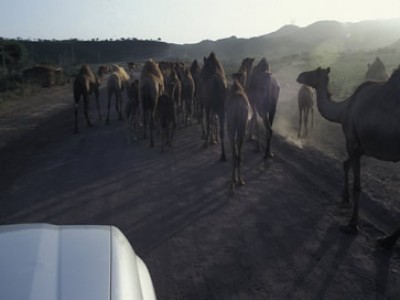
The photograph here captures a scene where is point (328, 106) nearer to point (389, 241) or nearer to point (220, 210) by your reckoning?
point (220, 210)

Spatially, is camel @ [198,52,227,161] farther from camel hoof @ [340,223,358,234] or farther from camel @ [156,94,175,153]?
camel hoof @ [340,223,358,234]

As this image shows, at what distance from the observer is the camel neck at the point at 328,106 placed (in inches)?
356

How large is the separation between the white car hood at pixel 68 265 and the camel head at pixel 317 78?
7.38 metres

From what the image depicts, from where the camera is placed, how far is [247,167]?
38.0 ft

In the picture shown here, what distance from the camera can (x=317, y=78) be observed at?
32.4ft

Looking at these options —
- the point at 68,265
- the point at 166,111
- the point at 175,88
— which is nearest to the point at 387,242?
the point at 68,265

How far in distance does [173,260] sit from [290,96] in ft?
70.2

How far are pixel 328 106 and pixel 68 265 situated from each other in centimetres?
755

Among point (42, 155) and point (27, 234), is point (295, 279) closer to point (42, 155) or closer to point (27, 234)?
point (27, 234)

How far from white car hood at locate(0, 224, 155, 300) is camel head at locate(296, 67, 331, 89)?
7381mm

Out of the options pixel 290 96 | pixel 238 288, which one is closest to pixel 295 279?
pixel 238 288

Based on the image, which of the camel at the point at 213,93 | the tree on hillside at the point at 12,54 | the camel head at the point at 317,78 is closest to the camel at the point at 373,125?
the camel head at the point at 317,78

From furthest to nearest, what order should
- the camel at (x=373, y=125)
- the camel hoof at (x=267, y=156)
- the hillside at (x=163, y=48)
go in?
the hillside at (x=163, y=48), the camel hoof at (x=267, y=156), the camel at (x=373, y=125)

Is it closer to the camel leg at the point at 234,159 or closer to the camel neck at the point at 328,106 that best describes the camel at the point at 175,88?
the camel leg at the point at 234,159
